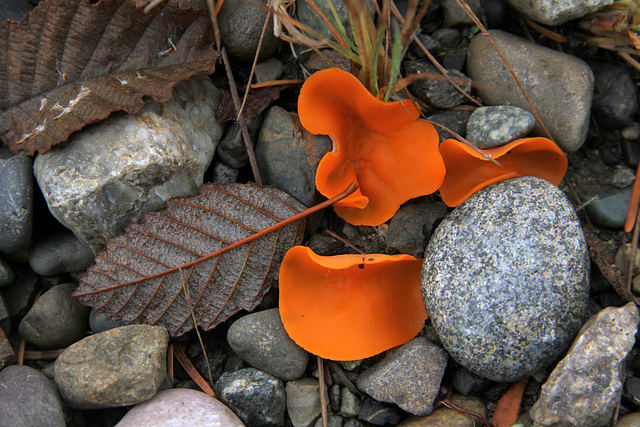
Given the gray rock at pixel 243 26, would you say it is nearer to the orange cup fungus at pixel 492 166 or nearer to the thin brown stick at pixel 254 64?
the thin brown stick at pixel 254 64

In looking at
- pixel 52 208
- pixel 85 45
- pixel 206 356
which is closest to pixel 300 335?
pixel 206 356

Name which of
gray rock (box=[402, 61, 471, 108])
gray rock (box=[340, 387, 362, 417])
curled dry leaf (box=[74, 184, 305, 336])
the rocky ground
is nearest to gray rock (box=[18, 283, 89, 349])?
the rocky ground

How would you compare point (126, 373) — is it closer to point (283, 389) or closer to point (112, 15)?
point (283, 389)

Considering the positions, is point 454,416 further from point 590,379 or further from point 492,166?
point 492,166

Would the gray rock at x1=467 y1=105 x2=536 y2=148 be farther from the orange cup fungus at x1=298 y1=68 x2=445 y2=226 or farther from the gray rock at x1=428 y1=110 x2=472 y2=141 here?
the orange cup fungus at x1=298 y1=68 x2=445 y2=226

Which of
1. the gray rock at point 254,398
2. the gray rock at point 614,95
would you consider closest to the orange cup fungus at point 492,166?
the gray rock at point 614,95

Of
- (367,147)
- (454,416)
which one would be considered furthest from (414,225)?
(454,416)
